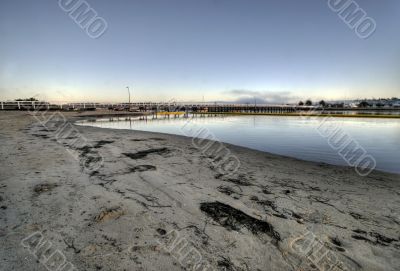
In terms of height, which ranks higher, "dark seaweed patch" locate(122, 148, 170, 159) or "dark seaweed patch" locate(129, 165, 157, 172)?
"dark seaweed patch" locate(129, 165, 157, 172)

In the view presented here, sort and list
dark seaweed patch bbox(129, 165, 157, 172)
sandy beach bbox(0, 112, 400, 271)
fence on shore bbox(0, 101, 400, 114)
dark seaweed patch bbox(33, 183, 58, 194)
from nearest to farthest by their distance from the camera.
A: sandy beach bbox(0, 112, 400, 271)
dark seaweed patch bbox(33, 183, 58, 194)
dark seaweed patch bbox(129, 165, 157, 172)
fence on shore bbox(0, 101, 400, 114)

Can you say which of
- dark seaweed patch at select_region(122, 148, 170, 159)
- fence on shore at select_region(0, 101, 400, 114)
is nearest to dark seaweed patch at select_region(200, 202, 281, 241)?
dark seaweed patch at select_region(122, 148, 170, 159)

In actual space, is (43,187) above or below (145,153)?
above

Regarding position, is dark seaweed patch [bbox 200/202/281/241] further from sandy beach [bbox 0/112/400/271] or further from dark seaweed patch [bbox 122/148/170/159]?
dark seaweed patch [bbox 122/148/170/159]

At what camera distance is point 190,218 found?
3320 millimetres

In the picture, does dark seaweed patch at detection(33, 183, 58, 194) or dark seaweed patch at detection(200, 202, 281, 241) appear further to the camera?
dark seaweed patch at detection(33, 183, 58, 194)

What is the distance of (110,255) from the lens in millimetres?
2447

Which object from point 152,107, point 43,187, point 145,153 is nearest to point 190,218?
point 43,187

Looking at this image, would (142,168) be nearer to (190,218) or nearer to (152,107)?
(190,218)

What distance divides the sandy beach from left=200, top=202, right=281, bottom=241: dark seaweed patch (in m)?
0.01

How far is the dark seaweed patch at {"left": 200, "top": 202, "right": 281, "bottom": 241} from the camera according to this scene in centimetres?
313

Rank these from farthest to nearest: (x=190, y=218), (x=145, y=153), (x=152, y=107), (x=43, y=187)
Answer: (x=152, y=107) → (x=145, y=153) → (x=43, y=187) → (x=190, y=218)

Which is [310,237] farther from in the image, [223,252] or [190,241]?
[190,241]

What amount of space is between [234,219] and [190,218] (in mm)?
606
